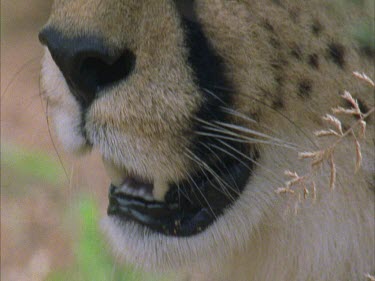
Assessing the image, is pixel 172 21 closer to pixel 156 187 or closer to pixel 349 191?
pixel 156 187

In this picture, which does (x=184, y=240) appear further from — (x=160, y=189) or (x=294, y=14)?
(x=294, y=14)

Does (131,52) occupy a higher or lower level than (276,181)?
higher

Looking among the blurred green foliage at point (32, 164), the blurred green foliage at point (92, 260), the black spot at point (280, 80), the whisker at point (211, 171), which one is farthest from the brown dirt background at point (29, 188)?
the black spot at point (280, 80)

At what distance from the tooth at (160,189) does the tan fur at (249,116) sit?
0.03 m

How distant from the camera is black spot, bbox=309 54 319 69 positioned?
198cm

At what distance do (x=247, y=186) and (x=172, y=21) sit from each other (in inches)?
15.2

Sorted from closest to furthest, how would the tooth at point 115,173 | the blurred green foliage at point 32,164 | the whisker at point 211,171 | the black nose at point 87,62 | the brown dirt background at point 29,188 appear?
the black nose at point 87,62
the whisker at point 211,171
the tooth at point 115,173
the blurred green foliage at point 32,164
the brown dirt background at point 29,188

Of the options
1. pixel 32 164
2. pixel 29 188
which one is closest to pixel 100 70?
pixel 32 164

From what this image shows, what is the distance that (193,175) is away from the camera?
2002 mm

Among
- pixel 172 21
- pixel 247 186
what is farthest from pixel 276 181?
pixel 172 21

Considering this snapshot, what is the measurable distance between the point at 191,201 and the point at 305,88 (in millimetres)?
312

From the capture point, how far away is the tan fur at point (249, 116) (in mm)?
1862

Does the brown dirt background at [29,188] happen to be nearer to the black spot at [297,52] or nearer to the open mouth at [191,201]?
the open mouth at [191,201]

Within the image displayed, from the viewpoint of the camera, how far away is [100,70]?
6.09 feet
